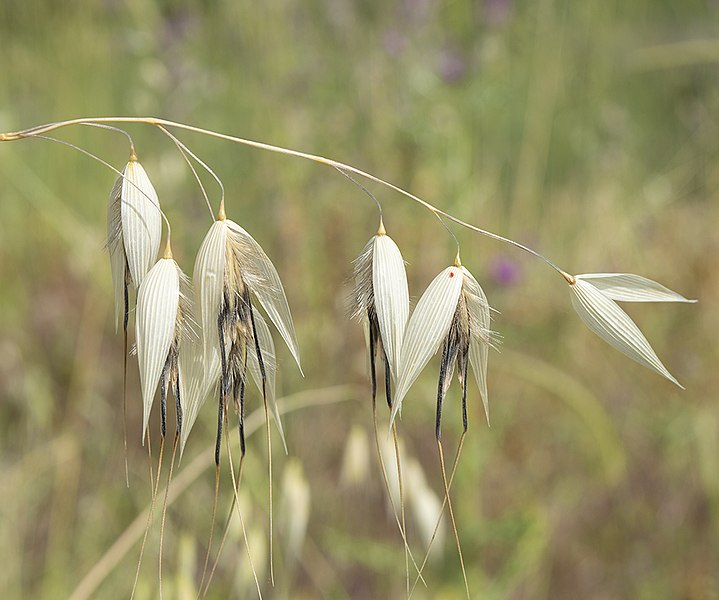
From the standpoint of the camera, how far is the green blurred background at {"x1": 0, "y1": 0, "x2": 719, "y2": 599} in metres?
1.40

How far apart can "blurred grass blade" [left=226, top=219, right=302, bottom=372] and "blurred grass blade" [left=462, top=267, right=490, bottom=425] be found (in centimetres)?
12

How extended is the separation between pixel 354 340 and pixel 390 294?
1332mm

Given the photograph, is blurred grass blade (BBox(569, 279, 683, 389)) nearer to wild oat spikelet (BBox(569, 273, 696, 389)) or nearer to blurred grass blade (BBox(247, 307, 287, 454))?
wild oat spikelet (BBox(569, 273, 696, 389))

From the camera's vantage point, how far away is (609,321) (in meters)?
0.57

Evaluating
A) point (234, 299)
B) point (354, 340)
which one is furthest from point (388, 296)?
point (354, 340)

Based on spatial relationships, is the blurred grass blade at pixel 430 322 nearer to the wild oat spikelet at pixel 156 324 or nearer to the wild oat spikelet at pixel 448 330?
the wild oat spikelet at pixel 448 330

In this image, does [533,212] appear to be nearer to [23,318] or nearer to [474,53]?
[474,53]


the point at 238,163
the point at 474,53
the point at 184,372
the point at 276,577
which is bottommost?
the point at 276,577

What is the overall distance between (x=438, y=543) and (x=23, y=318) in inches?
62.0

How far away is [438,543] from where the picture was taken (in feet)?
3.76

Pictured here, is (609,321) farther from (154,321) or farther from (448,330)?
(154,321)

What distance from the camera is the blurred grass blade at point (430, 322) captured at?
58cm

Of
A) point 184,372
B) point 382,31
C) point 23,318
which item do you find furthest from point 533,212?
point 184,372

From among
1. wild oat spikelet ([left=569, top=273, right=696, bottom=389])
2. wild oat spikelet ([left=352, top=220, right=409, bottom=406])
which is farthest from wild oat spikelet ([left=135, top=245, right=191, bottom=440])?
wild oat spikelet ([left=569, top=273, right=696, bottom=389])
